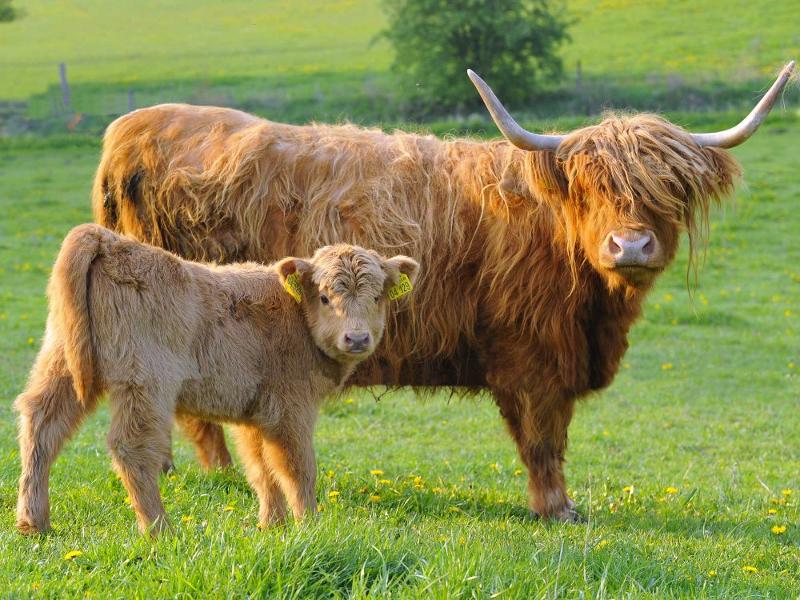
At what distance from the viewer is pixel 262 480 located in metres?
5.18

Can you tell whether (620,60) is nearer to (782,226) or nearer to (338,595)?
(782,226)

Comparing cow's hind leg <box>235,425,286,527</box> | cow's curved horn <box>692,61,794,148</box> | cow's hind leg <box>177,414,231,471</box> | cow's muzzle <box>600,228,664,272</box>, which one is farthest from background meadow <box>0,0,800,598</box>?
cow's muzzle <box>600,228,664,272</box>

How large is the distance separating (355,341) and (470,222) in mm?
1798

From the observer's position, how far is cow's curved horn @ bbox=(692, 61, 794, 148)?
6043 mm

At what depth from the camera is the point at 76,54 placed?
29109 mm

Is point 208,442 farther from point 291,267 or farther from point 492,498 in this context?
point 291,267

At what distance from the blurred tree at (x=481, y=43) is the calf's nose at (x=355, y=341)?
24508mm

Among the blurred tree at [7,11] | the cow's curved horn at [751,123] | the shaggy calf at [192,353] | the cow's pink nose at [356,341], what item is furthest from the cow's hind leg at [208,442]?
the blurred tree at [7,11]

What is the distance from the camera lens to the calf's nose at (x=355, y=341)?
16.2 ft

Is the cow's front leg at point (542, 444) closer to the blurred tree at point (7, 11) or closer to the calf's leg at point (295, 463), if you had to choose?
the calf's leg at point (295, 463)

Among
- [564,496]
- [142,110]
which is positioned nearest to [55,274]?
[142,110]

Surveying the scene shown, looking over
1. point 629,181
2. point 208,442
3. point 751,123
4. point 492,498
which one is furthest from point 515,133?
point 208,442

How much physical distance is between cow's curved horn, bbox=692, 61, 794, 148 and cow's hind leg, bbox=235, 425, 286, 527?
3.04m

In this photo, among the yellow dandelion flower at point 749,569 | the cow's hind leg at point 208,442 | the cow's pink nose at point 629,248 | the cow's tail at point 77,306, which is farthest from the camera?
the cow's hind leg at point 208,442
